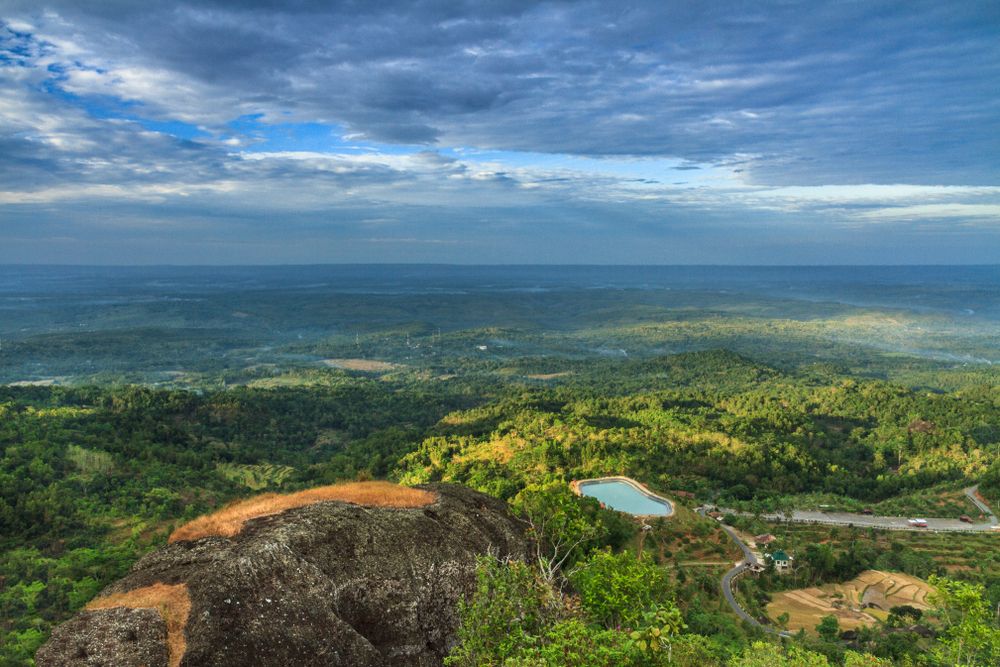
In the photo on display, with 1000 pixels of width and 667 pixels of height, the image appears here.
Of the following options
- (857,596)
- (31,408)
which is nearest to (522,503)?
(857,596)

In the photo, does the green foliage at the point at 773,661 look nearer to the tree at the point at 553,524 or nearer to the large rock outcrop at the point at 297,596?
the tree at the point at 553,524

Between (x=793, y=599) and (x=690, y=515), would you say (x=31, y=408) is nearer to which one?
(x=690, y=515)

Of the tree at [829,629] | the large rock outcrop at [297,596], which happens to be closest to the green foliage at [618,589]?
the large rock outcrop at [297,596]

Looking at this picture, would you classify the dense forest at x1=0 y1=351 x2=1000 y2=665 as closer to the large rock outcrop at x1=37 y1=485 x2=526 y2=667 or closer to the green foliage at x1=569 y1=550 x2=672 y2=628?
the green foliage at x1=569 y1=550 x2=672 y2=628

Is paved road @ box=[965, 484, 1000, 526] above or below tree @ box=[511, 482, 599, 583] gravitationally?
below

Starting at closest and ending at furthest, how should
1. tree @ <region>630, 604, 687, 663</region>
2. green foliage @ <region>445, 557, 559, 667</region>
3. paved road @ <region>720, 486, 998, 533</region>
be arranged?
tree @ <region>630, 604, 687, 663</region> < green foliage @ <region>445, 557, 559, 667</region> < paved road @ <region>720, 486, 998, 533</region>

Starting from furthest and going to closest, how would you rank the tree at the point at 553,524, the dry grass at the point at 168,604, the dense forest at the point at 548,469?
1. the tree at the point at 553,524
2. the dense forest at the point at 548,469
3. the dry grass at the point at 168,604

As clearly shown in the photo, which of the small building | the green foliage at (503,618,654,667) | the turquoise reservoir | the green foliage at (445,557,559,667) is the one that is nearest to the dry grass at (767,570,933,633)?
the small building
